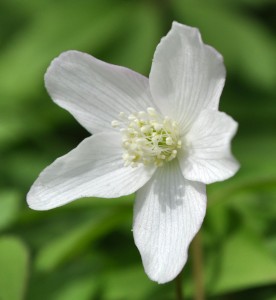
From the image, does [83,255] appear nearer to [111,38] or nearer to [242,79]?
[111,38]

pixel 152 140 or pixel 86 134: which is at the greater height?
pixel 152 140

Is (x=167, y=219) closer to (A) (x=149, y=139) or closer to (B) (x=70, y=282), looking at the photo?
(A) (x=149, y=139)

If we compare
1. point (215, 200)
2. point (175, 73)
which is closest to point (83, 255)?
point (215, 200)

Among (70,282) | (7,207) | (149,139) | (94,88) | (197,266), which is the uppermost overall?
(94,88)

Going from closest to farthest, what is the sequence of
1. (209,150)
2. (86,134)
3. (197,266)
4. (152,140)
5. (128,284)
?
(209,150) → (152,140) → (197,266) → (128,284) → (86,134)

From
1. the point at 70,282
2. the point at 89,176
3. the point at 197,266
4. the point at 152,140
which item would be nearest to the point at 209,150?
the point at 152,140

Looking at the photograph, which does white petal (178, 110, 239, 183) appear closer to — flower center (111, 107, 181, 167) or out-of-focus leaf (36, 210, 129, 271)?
flower center (111, 107, 181, 167)

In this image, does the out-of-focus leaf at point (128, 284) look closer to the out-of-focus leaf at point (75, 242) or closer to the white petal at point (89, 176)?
the out-of-focus leaf at point (75, 242)

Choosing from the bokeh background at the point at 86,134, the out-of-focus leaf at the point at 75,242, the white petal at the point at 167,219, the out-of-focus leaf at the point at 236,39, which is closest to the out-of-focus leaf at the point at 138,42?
the bokeh background at the point at 86,134
